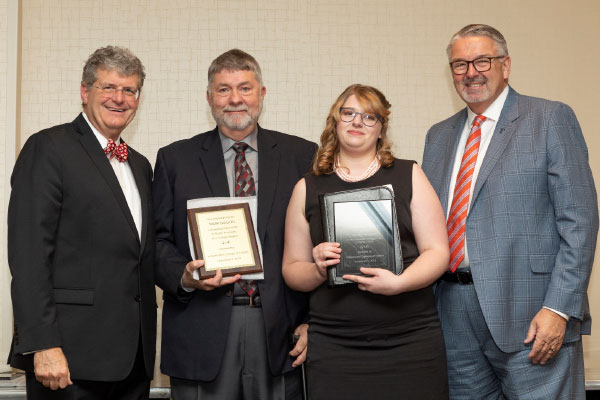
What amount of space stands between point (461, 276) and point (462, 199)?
1.11ft

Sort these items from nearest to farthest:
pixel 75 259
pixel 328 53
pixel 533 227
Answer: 1. pixel 75 259
2. pixel 533 227
3. pixel 328 53

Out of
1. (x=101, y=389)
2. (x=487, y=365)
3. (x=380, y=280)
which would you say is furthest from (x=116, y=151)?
(x=487, y=365)

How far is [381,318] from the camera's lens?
2.37 metres

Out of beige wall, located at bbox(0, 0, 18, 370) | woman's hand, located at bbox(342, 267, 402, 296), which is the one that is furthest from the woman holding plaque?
beige wall, located at bbox(0, 0, 18, 370)

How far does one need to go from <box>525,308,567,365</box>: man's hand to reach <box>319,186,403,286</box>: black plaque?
0.66 metres

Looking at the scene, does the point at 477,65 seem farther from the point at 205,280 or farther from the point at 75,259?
the point at 75,259

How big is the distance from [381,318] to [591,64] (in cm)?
269

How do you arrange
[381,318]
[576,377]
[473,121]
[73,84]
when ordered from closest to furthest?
[381,318] → [576,377] → [473,121] → [73,84]

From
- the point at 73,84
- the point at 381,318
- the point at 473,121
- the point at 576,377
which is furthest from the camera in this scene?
the point at 73,84

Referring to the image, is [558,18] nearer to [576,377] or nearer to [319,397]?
[576,377]

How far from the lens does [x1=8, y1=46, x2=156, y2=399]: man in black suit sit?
2.32 meters

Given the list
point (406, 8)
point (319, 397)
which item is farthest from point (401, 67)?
point (319, 397)

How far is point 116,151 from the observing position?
105 inches

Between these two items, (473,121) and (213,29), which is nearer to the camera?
(473,121)
